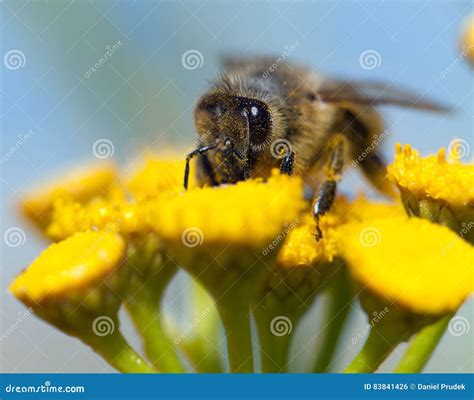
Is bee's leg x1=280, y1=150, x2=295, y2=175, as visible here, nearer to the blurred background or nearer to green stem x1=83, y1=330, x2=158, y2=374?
the blurred background

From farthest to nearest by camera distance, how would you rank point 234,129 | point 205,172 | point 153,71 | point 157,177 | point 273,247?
point 153,71 < point 157,177 < point 205,172 < point 234,129 < point 273,247

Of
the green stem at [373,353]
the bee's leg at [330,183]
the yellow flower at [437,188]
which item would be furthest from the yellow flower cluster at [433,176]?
the green stem at [373,353]

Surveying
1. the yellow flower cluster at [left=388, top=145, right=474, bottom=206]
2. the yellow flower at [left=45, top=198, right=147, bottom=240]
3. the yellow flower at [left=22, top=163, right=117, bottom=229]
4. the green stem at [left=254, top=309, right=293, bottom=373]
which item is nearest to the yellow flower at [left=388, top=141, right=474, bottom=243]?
the yellow flower cluster at [left=388, top=145, right=474, bottom=206]

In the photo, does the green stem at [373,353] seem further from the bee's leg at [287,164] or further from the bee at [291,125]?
the bee's leg at [287,164]

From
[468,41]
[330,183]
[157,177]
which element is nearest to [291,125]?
[330,183]

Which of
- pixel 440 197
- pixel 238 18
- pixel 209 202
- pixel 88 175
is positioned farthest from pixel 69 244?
pixel 238 18

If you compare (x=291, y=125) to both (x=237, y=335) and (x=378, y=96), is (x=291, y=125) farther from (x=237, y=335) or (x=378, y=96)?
(x=237, y=335)
